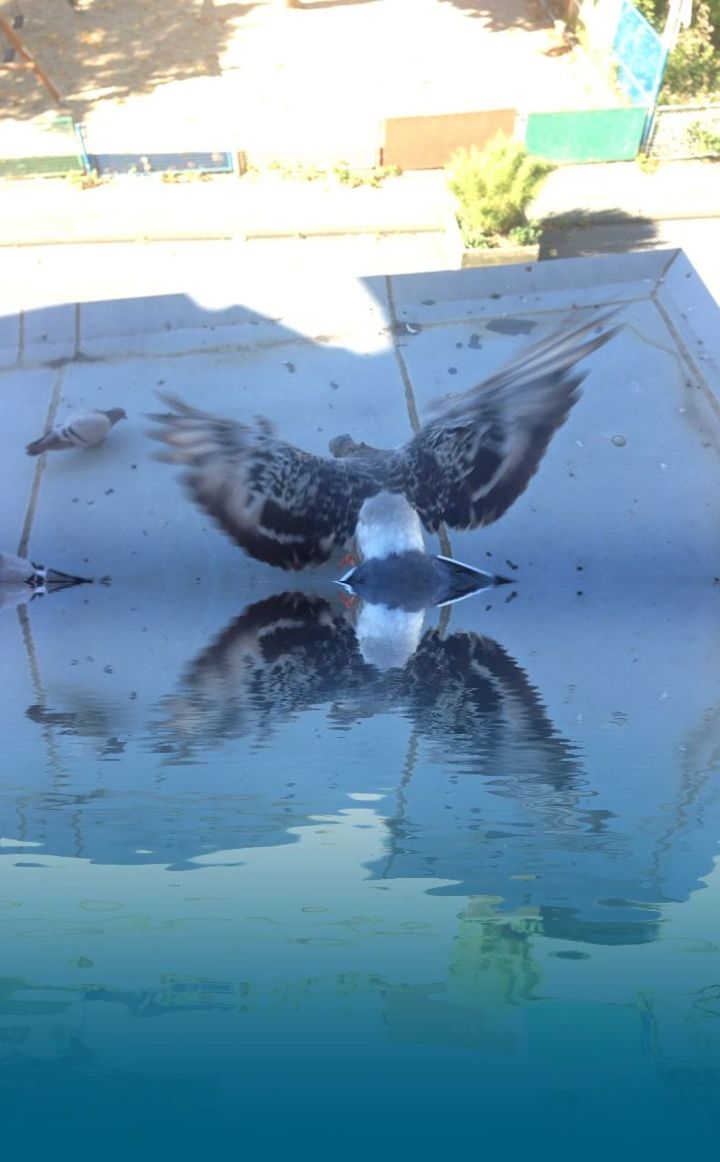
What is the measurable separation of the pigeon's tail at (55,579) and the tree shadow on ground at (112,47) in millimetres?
10244

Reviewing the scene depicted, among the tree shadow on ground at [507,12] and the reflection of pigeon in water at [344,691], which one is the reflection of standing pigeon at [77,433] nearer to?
the reflection of pigeon in water at [344,691]

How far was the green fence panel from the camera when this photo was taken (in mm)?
10797

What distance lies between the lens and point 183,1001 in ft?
7.05

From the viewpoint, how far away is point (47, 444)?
538cm

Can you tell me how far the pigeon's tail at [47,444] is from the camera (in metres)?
5.34

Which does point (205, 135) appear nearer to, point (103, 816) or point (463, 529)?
point (463, 529)

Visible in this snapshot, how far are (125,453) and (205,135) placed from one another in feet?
27.2

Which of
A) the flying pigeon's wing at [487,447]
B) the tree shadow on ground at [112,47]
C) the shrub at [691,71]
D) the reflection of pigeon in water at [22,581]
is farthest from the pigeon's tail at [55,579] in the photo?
the shrub at [691,71]

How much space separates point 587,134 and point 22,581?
9209 mm

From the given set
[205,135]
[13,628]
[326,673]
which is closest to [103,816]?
[326,673]

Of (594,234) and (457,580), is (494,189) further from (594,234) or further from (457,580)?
(457,580)

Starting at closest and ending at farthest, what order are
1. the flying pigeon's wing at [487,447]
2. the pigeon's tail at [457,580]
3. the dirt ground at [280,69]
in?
the pigeon's tail at [457,580] < the flying pigeon's wing at [487,447] < the dirt ground at [280,69]

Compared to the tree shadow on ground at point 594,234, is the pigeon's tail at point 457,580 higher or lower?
higher

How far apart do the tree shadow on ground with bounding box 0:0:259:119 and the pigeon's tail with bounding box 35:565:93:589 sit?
33.6ft
